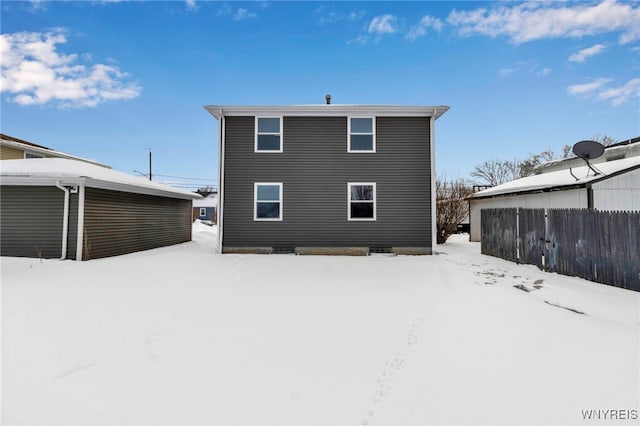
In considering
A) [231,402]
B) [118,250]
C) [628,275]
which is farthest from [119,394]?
[118,250]

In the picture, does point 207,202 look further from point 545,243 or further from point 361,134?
point 545,243

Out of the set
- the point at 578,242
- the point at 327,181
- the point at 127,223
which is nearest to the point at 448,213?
the point at 327,181

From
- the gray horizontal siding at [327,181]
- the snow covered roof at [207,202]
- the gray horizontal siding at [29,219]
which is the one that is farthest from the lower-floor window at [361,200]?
the snow covered roof at [207,202]

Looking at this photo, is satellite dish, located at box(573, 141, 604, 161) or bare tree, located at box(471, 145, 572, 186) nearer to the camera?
satellite dish, located at box(573, 141, 604, 161)

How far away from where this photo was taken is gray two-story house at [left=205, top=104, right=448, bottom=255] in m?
10.6

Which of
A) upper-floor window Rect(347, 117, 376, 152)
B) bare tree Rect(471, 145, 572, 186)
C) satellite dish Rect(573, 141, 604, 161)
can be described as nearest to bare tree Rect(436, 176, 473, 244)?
satellite dish Rect(573, 141, 604, 161)

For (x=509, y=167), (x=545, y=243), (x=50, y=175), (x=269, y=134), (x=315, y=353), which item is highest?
(x=509, y=167)

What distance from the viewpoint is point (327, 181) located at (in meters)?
10.7

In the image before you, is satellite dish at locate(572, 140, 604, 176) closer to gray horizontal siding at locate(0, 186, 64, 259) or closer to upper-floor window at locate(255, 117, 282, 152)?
upper-floor window at locate(255, 117, 282, 152)

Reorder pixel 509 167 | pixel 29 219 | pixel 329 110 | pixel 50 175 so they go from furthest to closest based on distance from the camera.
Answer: pixel 509 167
pixel 329 110
pixel 29 219
pixel 50 175

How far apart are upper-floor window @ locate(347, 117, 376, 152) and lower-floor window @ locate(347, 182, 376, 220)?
139cm

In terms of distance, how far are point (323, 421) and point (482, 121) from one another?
24.9 metres

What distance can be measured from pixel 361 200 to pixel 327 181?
1488mm

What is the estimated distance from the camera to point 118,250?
994 cm
